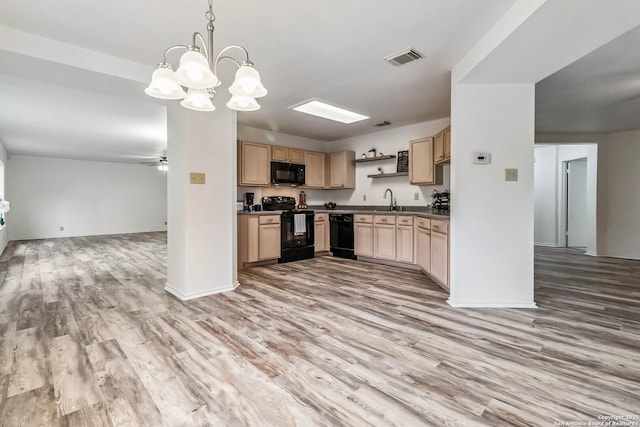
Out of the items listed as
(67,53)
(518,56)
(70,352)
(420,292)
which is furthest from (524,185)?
(67,53)

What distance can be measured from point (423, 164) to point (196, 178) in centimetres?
331

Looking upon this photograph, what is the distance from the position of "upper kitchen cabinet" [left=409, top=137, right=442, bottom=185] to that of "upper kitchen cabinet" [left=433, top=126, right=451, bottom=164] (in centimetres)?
15

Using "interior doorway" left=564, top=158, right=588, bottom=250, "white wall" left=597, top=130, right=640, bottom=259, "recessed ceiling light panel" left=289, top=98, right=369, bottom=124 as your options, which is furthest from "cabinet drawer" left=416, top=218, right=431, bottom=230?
"interior doorway" left=564, top=158, right=588, bottom=250

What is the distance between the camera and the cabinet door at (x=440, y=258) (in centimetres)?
335

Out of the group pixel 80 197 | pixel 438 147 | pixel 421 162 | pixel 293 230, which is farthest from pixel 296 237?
pixel 80 197

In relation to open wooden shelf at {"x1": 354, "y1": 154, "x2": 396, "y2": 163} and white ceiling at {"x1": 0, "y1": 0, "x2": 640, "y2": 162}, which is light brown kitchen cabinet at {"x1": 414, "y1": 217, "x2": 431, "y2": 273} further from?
white ceiling at {"x1": 0, "y1": 0, "x2": 640, "y2": 162}

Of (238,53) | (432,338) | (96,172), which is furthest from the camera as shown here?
(96,172)

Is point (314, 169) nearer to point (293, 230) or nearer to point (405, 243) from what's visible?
point (293, 230)

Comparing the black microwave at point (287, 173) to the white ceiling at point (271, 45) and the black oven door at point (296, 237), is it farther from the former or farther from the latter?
the white ceiling at point (271, 45)

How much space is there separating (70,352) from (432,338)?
2.59 meters

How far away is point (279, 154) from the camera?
5344 millimetres

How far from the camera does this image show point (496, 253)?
9.68ft

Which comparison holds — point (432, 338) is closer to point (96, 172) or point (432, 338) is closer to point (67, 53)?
point (67, 53)

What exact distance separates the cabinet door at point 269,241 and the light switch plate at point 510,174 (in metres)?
3.32
